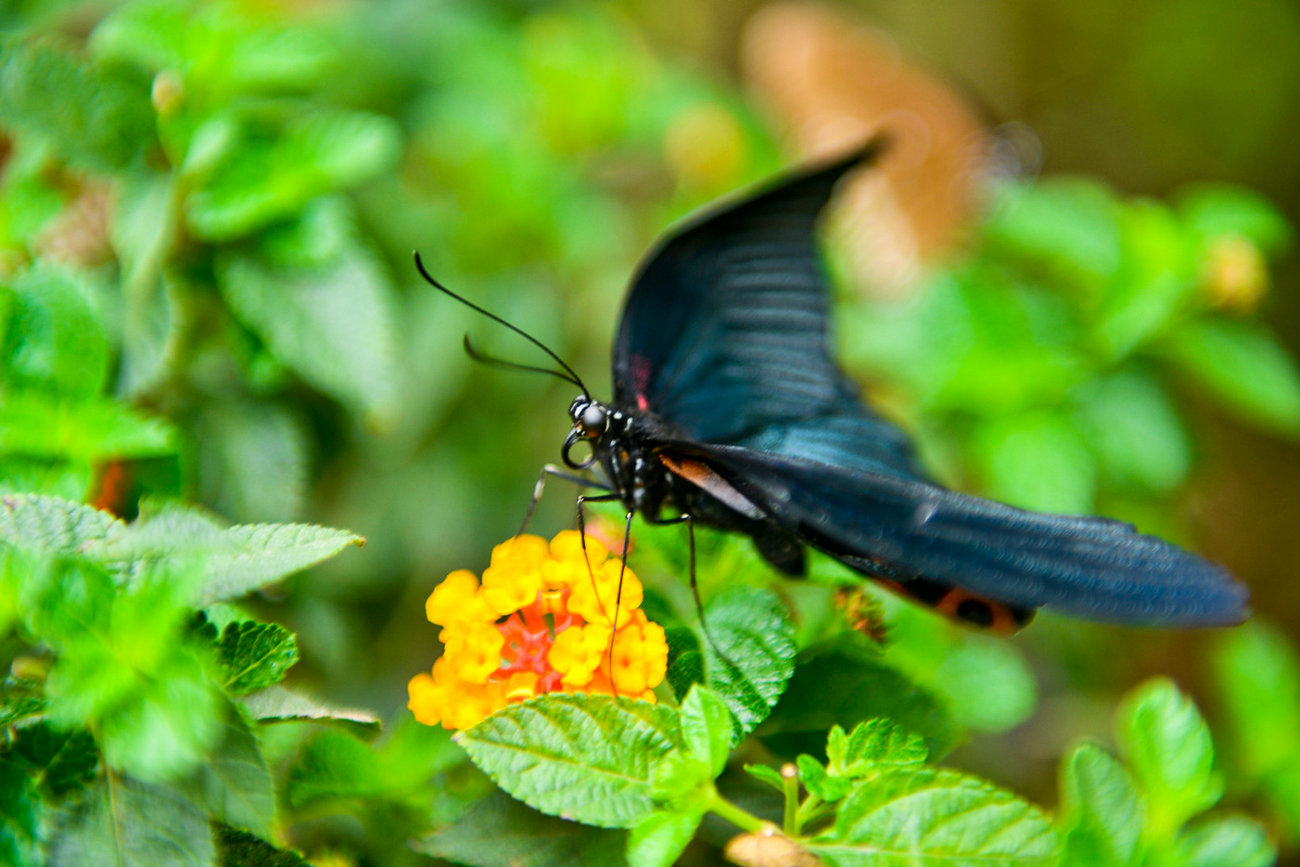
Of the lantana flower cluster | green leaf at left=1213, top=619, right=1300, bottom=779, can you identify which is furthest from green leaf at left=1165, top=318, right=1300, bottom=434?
the lantana flower cluster

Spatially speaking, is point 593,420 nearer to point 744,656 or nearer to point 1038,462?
point 744,656

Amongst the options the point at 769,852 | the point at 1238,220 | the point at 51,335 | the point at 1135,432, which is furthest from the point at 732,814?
the point at 1238,220

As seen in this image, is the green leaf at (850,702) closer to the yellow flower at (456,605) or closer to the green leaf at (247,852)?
the yellow flower at (456,605)

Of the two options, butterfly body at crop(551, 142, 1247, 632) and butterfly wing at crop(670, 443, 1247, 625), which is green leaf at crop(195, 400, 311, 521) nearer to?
butterfly body at crop(551, 142, 1247, 632)

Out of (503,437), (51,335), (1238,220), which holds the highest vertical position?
(1238,220)

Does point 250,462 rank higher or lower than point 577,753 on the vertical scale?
lower

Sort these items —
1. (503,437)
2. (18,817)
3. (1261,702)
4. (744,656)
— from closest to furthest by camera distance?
(18,817), (744,656), (1261,702), (503,437)

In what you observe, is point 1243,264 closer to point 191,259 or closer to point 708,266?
point 708,266

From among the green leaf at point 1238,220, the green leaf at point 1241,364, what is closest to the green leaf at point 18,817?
the green leaf at point 1241,364

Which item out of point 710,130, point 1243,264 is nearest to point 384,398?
point 710,130
